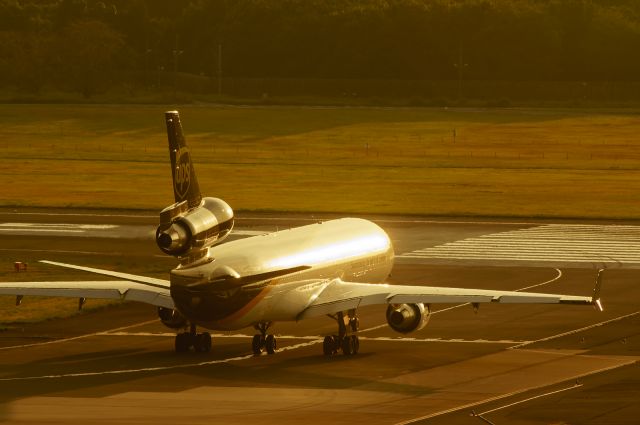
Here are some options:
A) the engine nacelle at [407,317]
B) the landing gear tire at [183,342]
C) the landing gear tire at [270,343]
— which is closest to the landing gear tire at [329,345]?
the landing gear tire at [270,343]

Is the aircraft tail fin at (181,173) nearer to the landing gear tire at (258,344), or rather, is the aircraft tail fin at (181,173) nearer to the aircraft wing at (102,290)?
the aircraft wing at (102,290)

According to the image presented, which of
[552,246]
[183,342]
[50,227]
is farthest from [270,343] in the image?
[50,227]

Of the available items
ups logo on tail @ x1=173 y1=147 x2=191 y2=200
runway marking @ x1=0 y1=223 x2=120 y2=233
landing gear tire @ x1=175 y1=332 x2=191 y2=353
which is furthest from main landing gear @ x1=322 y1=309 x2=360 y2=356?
runway marking @ x1=0 y1=223 x2=120 y2=233

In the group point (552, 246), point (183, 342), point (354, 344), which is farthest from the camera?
point (552, 246)

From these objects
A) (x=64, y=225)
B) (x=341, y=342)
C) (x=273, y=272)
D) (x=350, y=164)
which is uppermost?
(x=273, y=272)

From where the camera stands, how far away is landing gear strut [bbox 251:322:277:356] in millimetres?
55281

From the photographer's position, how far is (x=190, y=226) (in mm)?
47938

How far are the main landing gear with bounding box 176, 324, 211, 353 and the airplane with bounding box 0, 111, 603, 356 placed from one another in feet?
0.12

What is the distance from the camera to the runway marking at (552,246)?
84.6m

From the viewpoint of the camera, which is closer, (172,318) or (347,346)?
(347,346)

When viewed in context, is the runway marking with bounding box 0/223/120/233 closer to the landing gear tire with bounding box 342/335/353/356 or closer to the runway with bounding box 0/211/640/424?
the runway with bounding box 0/211/640/424

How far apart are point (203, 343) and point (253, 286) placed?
541cm

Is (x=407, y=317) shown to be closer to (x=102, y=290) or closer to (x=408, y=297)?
(x=408, y=297)

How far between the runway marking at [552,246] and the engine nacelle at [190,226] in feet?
120
